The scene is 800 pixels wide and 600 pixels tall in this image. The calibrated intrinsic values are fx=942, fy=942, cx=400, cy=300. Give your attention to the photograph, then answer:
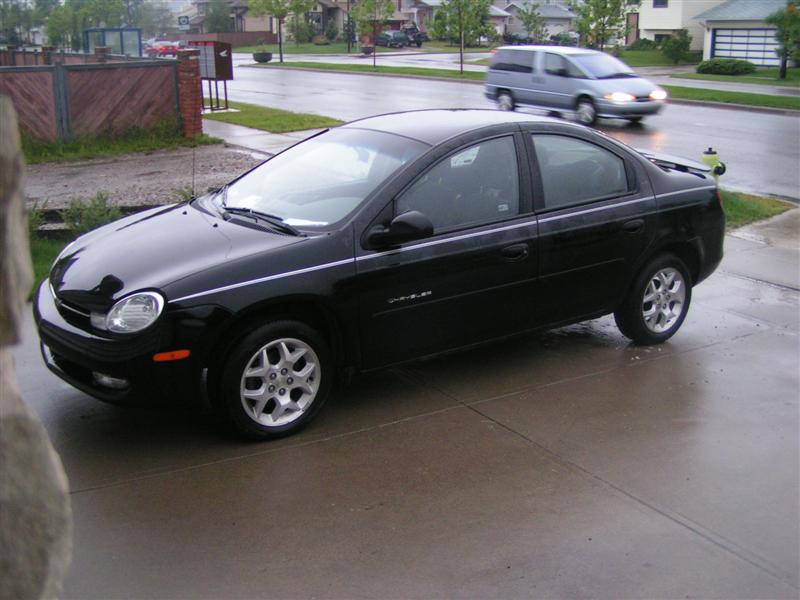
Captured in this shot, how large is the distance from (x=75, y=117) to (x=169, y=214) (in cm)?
1118

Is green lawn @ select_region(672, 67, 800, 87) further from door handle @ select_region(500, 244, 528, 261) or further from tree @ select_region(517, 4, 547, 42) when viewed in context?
door handle @ select_region(500, 244, 528, 261)

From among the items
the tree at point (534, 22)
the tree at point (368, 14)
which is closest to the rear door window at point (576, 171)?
the tree at point (368, 14)

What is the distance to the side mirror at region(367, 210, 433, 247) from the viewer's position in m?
5.26

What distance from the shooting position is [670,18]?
56781 millimetres

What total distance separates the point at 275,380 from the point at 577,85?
18.0 metres

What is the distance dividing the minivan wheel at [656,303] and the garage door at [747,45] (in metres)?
45.7

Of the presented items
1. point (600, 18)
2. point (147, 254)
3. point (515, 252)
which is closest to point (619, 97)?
point (515, 252)

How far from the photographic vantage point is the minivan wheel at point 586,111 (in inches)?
838

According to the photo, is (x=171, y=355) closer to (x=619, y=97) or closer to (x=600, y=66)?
(x=619, y=97)

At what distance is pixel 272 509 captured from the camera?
4.46 metres

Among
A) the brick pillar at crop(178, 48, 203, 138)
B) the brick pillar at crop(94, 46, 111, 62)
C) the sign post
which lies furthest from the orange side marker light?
the brick pillar at crop(94, 46, 111, 62)

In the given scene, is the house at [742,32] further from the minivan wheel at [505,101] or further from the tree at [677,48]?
the minivan wheel at [505,101]

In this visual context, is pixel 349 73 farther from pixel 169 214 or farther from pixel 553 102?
pixel 169 214

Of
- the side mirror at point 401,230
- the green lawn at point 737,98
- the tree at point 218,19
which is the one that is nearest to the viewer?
the side mirror at point 401,230
